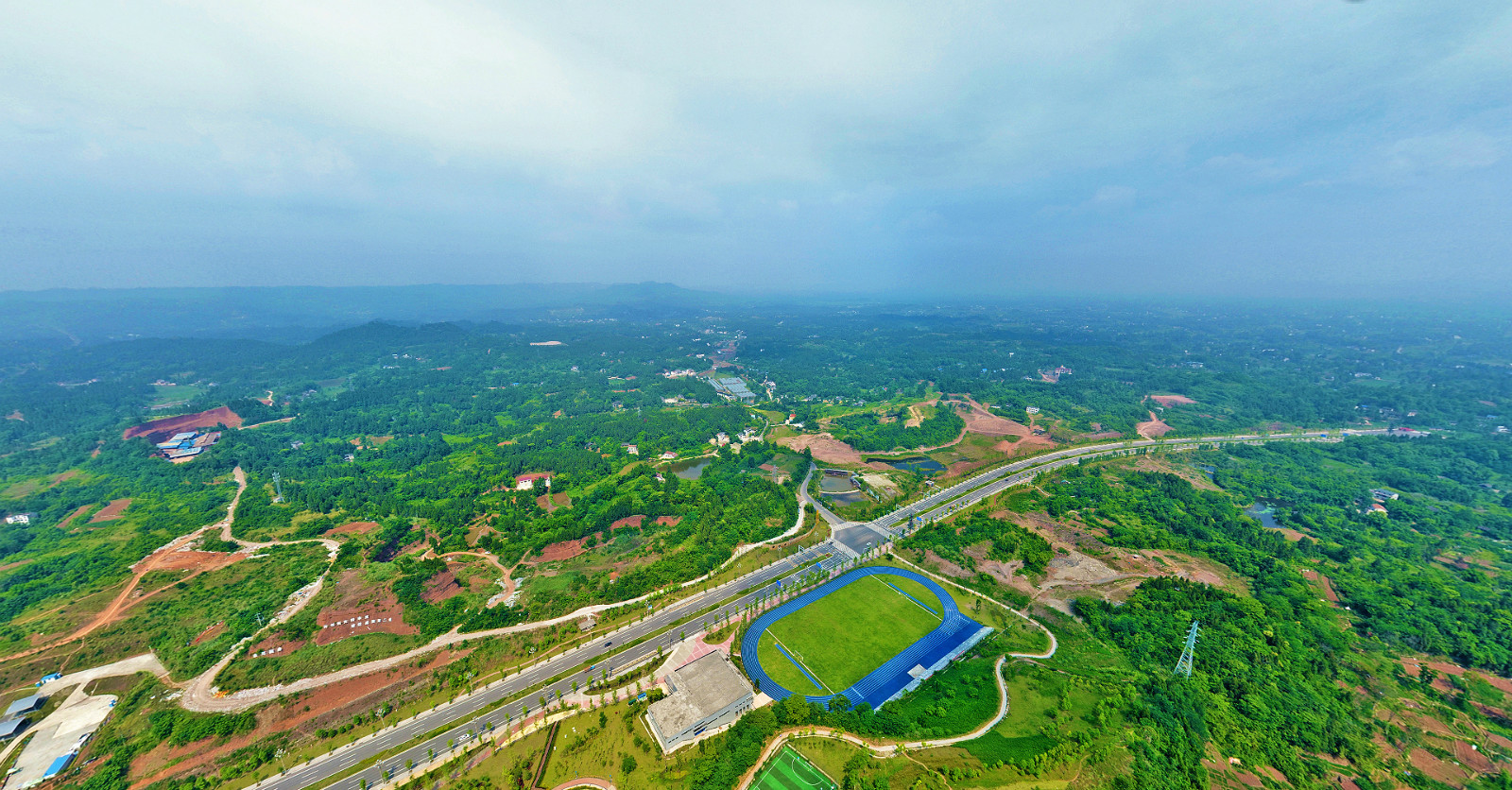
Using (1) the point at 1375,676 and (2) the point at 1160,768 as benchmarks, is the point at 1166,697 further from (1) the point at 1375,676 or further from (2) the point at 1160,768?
(1) the point at 1375,676

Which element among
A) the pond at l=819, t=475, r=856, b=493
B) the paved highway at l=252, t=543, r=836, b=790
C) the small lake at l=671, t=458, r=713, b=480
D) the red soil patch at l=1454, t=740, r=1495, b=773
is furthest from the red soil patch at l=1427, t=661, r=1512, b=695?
the small lake at l=671, t=458, r=713, b=480

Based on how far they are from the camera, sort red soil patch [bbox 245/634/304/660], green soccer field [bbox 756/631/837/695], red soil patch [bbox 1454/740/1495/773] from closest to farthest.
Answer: red soil patch [bbox 1454/740/1495/773]
green soccer field [bbox 756/631/837/695]
red soil patch [bbox 245/634/304/660]

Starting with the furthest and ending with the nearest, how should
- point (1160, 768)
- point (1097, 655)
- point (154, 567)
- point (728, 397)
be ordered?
point (728, 397) < point (154, 567) < point (1097, 655) < point (1160, 768)

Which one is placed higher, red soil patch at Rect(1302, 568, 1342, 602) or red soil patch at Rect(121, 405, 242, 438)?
red soil patch at Rect(121, 405, 242, 438)

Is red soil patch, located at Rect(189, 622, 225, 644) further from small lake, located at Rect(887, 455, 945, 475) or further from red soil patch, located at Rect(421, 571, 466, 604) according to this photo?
small lake, located at Rect(887, 455, 945, 475)

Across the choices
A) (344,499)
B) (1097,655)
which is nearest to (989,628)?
(1097,655)

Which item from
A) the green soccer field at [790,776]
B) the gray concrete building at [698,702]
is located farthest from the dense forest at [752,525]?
the gray concrete building at [698,702]
